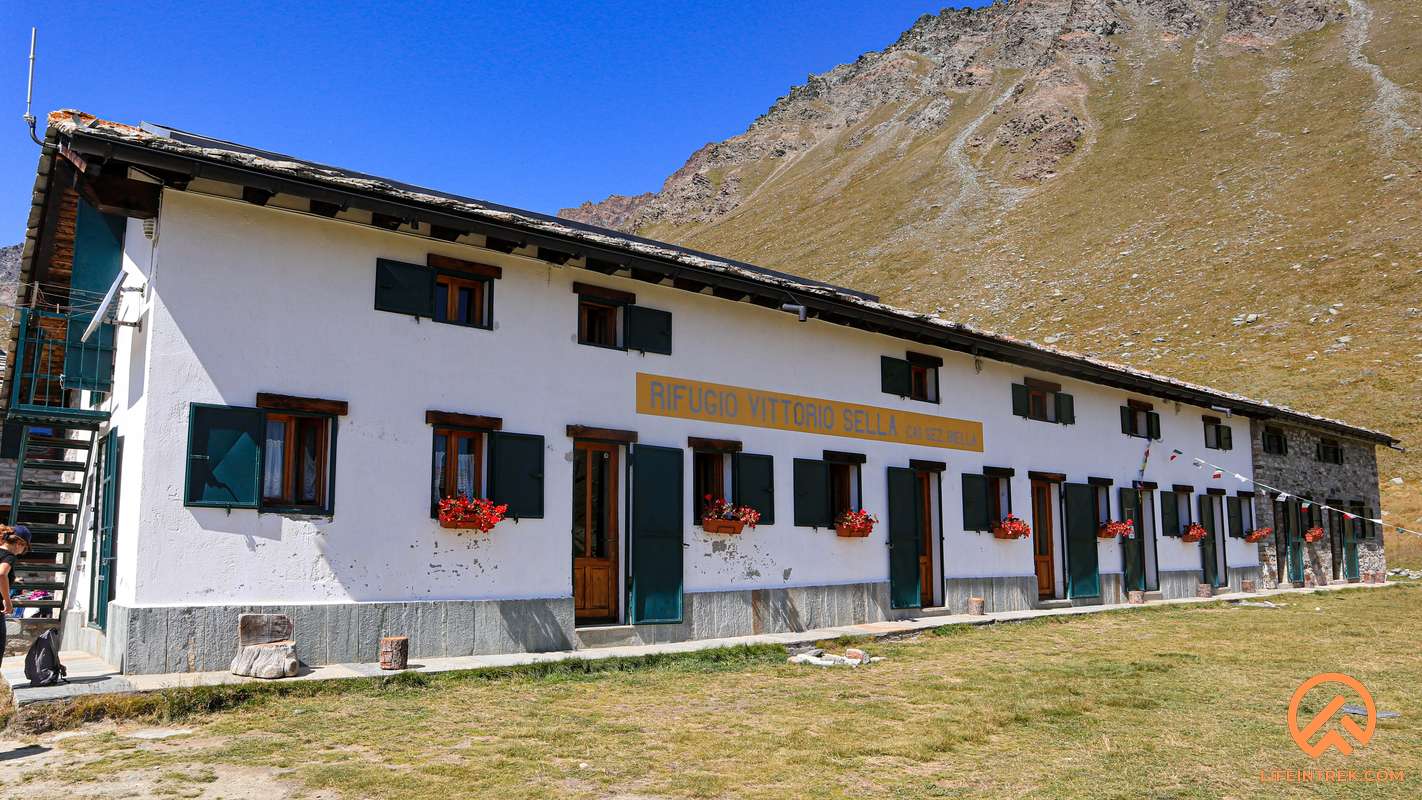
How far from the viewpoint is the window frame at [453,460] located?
34.1ft

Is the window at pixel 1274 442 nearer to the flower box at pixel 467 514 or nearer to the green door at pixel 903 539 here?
the green door at pixel 903 539

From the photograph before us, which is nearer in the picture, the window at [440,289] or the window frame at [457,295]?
the window at [440,289]

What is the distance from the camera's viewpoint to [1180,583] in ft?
70.8

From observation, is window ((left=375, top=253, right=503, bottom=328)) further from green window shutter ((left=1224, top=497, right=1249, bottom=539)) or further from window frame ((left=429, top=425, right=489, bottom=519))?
green window shutter ((left=1224, top=497, right=1249, bottom=539))

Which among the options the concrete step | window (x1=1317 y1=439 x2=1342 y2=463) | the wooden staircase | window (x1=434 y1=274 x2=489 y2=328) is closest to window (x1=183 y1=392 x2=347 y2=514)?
window (x1=434 y1=274 x2=489 y2=328)

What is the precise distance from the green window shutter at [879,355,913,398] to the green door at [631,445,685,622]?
4439mm

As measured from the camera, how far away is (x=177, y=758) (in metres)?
6.29

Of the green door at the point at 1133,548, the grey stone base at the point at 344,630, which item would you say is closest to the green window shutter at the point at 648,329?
the grey stone base at the point at 344,630

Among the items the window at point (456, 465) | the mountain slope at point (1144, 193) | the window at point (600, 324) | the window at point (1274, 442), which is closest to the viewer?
the window at point (456, 465)

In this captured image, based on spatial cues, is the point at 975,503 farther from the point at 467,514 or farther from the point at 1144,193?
the point at 1144,193

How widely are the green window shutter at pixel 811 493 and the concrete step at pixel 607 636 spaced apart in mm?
3091

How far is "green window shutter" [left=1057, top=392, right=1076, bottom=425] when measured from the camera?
18828mm

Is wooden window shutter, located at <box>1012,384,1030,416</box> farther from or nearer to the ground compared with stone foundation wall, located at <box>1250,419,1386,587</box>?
farther from the ground

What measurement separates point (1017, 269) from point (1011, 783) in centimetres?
6095
